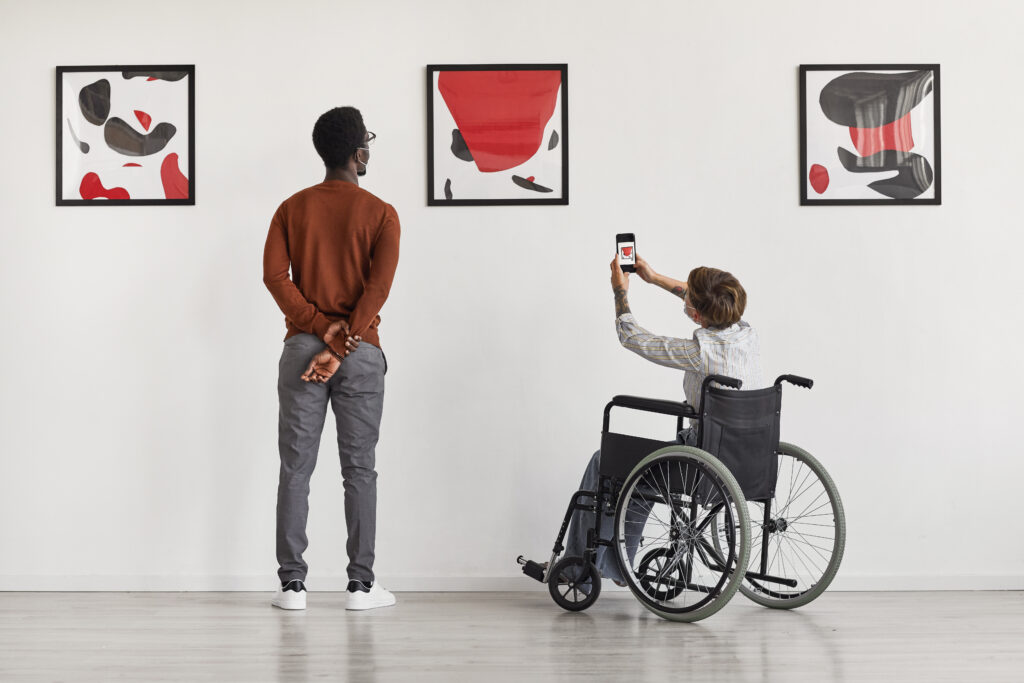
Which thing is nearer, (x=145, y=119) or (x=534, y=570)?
(x=534, y=570)

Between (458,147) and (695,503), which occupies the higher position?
(458,147)

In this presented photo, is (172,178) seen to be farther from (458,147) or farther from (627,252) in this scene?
(627,252)

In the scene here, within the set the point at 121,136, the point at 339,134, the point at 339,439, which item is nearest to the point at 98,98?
the point at 121,136

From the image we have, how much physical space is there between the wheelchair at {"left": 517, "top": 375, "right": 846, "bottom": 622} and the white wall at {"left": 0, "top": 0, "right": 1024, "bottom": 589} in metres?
0.47

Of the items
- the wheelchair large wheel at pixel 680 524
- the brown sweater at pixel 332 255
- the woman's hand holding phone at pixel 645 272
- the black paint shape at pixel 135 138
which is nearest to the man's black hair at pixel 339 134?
the brown sweater at pixel 332 255

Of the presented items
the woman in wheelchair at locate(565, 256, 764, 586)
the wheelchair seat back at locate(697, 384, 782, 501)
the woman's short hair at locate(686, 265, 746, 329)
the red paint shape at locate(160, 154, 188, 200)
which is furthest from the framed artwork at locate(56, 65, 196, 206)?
the wheelchair seat back at locate(697, 384, 782, 501)

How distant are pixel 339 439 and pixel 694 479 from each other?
3.56 ft

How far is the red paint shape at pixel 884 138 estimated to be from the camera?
3066 millimetres

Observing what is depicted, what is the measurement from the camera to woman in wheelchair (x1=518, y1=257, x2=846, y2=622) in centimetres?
240

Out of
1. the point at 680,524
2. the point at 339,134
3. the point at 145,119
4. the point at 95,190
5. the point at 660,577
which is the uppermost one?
the point at 145,119

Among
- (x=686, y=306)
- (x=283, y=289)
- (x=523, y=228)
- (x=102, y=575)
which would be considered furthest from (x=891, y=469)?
(x=102, y=575)

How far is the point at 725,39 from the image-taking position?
10.1 feet

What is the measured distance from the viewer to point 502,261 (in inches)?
121

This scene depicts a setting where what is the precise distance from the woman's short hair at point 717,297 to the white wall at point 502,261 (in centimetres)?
54
